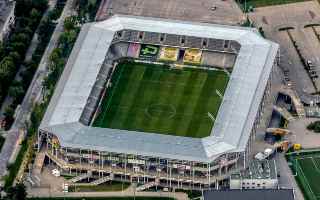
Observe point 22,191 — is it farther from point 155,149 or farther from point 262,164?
point 262,164

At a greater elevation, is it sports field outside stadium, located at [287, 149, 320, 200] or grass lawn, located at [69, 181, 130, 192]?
sports field outside stadium, located at [287, 149, 320, 200]

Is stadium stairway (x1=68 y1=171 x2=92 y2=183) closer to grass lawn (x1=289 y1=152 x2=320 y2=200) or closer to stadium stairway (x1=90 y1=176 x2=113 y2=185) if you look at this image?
stadium stairway (x1=90 y1=176 x2=113 y2=185)

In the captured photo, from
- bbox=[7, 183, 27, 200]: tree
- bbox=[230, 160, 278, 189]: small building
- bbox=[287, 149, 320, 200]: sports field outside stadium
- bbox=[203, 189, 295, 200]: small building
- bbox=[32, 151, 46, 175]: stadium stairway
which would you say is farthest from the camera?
bbox=[32, 151, 46, 175]: stadium stairway

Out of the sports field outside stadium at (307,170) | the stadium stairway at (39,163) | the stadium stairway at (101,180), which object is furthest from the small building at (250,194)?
the stadium stairway at (39,163)

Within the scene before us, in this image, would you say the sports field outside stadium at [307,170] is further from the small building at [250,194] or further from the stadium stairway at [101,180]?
the stadium stairway at [101,180]

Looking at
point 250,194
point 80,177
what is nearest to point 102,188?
point 80,177

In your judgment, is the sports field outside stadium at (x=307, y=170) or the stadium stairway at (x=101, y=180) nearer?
the sports field outside stadium at (x=307, y=170)

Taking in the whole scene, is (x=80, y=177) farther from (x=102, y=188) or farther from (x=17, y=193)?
(x=17, y=193)

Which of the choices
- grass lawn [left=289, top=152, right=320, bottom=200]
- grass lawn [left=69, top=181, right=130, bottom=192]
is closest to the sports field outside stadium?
grass lawn [left=289, top=152, right=320, bottom=200]
